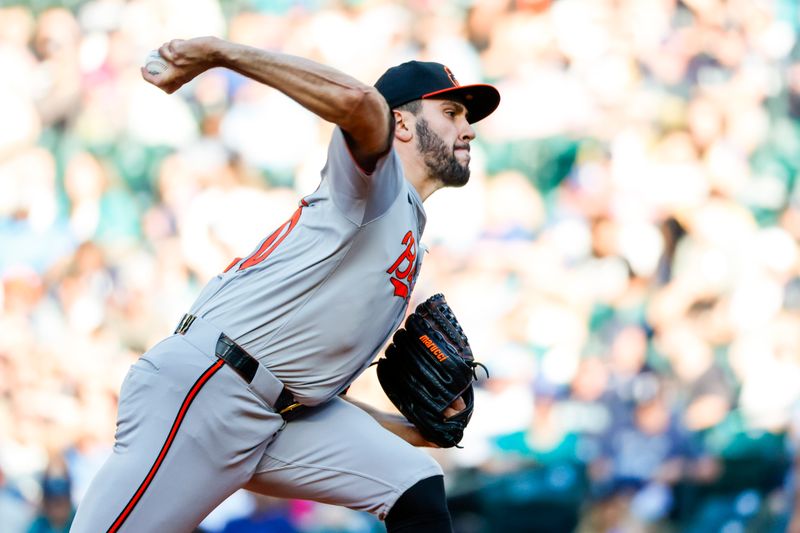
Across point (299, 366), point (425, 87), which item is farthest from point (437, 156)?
point (299, 366)

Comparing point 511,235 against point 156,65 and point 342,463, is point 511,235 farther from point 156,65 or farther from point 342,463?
point 156,65

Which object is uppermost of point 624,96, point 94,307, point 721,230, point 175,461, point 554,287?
point 624,96

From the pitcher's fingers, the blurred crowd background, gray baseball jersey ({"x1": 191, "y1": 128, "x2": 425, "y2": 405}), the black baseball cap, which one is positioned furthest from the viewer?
the blurred crowd background

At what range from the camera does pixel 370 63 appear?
615 cm

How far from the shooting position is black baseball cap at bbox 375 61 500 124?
3084 millimetres

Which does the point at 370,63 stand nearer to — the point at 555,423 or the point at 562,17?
the point at 562,17

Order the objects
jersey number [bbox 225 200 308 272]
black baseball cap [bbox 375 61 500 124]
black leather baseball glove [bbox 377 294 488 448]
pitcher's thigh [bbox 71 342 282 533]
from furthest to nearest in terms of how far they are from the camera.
A: 1. black baseball cap [bbox 375 61 500 124]
2. black leather baseball glove [bbox 377 294 488 448]
3. jersey number [bbox 225 200 308 272]
4. pitcher's thigh [bbox 71 342 282 533]

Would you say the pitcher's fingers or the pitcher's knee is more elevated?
the pitcher's fingers

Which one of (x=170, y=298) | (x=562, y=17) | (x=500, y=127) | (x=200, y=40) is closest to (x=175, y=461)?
(x=200, y=40)

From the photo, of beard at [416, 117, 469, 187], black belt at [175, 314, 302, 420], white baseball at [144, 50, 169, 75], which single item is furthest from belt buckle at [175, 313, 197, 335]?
beard at [416, 117, 469, 187]

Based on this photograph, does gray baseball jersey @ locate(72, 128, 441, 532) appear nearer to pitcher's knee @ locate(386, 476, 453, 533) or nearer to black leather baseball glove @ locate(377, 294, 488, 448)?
pitcher's knee @ locate(386, 476, 453, 533)

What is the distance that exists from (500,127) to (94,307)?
258 cm

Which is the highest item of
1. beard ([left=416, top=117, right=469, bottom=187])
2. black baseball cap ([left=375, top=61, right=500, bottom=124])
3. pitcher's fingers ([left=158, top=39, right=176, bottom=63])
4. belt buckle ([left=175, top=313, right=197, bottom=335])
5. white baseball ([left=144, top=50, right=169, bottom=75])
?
black baseball cap ([left=375, top=61, right=500, bottom=124])

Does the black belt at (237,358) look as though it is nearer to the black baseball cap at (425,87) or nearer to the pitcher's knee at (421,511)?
the pitcher's knee at (421,511)
